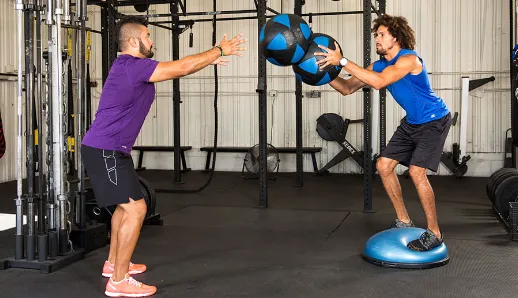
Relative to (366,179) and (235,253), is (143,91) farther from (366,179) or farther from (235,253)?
(366,179)

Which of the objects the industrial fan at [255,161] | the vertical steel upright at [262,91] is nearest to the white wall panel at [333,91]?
the industrial fan at [255,161]

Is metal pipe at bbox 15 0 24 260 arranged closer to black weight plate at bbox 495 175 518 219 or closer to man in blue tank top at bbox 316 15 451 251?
man in blue tank top at bbox 316 15 451 251

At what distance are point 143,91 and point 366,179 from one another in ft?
9.54

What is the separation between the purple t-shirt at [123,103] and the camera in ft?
8.66

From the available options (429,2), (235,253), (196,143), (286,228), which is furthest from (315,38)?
(196,143)

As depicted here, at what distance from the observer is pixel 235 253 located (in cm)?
362

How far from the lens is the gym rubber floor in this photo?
2.87 meters

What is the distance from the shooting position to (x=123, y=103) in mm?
2689

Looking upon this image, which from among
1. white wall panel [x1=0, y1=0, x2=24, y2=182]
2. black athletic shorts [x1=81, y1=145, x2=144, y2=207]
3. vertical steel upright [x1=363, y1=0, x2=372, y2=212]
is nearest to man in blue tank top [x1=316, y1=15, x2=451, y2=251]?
vertical steel upright [x1=363, y1=0, x2=372, y2=212]

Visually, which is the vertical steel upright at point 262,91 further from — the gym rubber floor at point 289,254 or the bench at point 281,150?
the bench at point 281,150

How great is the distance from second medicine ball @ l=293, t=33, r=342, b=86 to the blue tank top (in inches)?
22.0

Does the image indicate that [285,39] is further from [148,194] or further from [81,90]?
[148,194]

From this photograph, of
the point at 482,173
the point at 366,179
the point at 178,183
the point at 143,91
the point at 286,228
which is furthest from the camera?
the point at 482,173

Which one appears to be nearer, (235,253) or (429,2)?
(235,253)
